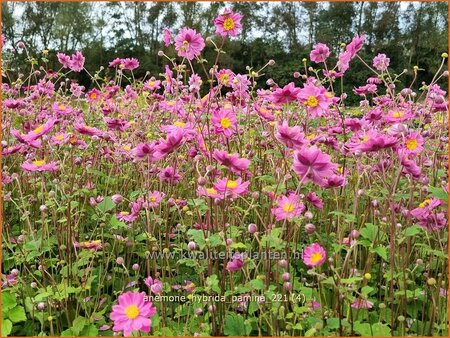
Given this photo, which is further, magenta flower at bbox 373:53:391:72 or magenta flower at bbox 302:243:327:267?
magenta flower at bbox 373:53:391:72

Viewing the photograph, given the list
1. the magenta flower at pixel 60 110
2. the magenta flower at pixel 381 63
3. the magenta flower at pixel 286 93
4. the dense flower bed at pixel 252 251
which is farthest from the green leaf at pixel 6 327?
the magenta flower at pixel 381 63

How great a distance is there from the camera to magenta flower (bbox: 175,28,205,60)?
1751 millimetres

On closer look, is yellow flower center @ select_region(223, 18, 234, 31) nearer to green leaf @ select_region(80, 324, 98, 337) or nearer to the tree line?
green leaf @ select_region(80, 324, 98, 337)

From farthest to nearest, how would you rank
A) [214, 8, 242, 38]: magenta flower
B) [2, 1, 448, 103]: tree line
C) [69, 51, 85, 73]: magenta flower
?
[2, 1, 448, 103]: tree line, [69, 51, 85, 73]: magenta flower, [214, 8, 242, 38]: magenta flower

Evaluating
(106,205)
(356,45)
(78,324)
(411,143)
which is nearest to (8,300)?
(78,324)

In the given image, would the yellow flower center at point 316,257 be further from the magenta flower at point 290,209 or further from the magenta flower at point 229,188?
the magenta flower at point 229,188

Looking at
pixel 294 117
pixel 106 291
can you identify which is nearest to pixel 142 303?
pixel 106 291

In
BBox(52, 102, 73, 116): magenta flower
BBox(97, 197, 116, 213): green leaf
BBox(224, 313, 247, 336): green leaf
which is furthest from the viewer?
BBox(52, 102, 73, 116): magenta flower

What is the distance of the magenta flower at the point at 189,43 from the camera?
175 centimetres

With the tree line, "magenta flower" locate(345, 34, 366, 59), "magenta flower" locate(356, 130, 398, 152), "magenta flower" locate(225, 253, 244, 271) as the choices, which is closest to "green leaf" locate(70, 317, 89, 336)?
"magenta flower" locate(225, 253, 244, 271)

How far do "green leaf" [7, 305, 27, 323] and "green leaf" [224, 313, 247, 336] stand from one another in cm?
53

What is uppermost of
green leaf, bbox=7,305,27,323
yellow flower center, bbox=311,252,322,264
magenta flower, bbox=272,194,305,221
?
magenta flower, bbox=272,194,305,221

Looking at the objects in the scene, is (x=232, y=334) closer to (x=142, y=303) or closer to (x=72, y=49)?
(x=142, y=303)

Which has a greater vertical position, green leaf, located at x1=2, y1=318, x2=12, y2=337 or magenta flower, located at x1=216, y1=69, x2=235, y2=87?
magenta flower, located at x1=216, y1=69, x2=235, y2=87
